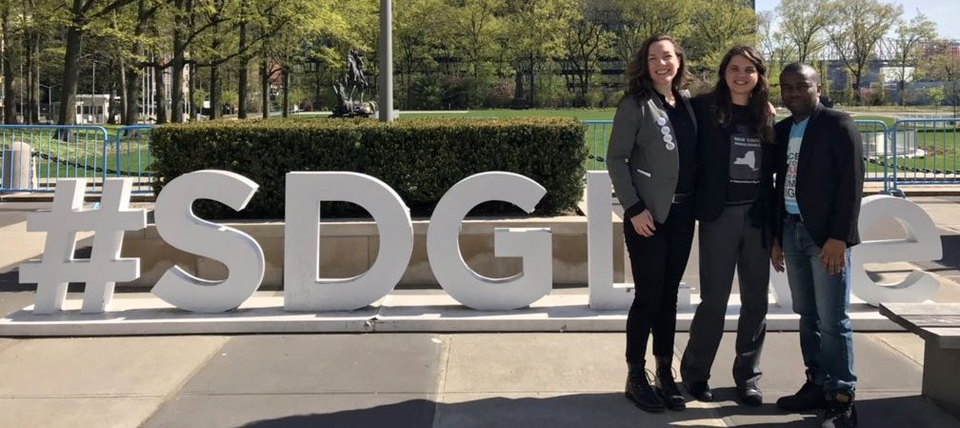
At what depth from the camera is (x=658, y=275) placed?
12.3 feet

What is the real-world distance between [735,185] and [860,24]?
2900 inches

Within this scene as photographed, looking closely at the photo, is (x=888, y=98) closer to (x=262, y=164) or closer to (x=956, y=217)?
(x=956, y=217)

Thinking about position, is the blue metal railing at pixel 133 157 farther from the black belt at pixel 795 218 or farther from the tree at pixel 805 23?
the tree at pixel 805 23

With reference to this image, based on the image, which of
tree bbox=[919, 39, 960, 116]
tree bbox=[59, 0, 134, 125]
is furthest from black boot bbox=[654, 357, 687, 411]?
tree bbox=[919, 39, 960, 116]

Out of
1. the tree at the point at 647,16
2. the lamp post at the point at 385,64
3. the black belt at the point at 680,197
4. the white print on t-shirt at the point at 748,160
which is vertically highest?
the tree at the point at 647,16

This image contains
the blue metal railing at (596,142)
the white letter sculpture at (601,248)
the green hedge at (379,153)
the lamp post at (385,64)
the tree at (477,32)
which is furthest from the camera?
the tree at (477,32)

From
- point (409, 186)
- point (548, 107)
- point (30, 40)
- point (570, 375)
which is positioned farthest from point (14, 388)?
point (548, 107)

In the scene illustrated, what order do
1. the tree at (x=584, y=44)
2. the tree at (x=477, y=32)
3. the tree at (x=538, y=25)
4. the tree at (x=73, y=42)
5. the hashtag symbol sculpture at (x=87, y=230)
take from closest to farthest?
the hashtag symbol sculpture at (x=87, y=230) → the tree at (x=73, y=42) → the tree at (x=477, y=32) → the tree at (x=538, y=25) → the tree at (x=584, y=44)

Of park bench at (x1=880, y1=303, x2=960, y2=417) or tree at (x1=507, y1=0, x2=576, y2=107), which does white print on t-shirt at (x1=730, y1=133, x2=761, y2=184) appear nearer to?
park bench at (x1=880, y1=303, x2=960, y2=417)

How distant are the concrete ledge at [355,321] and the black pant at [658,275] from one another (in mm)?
1431

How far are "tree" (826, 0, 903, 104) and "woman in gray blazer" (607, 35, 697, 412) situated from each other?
71.9 metres

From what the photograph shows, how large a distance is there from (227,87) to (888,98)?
6879 cm

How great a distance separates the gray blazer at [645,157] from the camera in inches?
143

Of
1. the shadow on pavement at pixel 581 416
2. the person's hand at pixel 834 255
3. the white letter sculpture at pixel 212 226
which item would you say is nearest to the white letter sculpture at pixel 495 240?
the white letter sculpture at pixel 212 226
